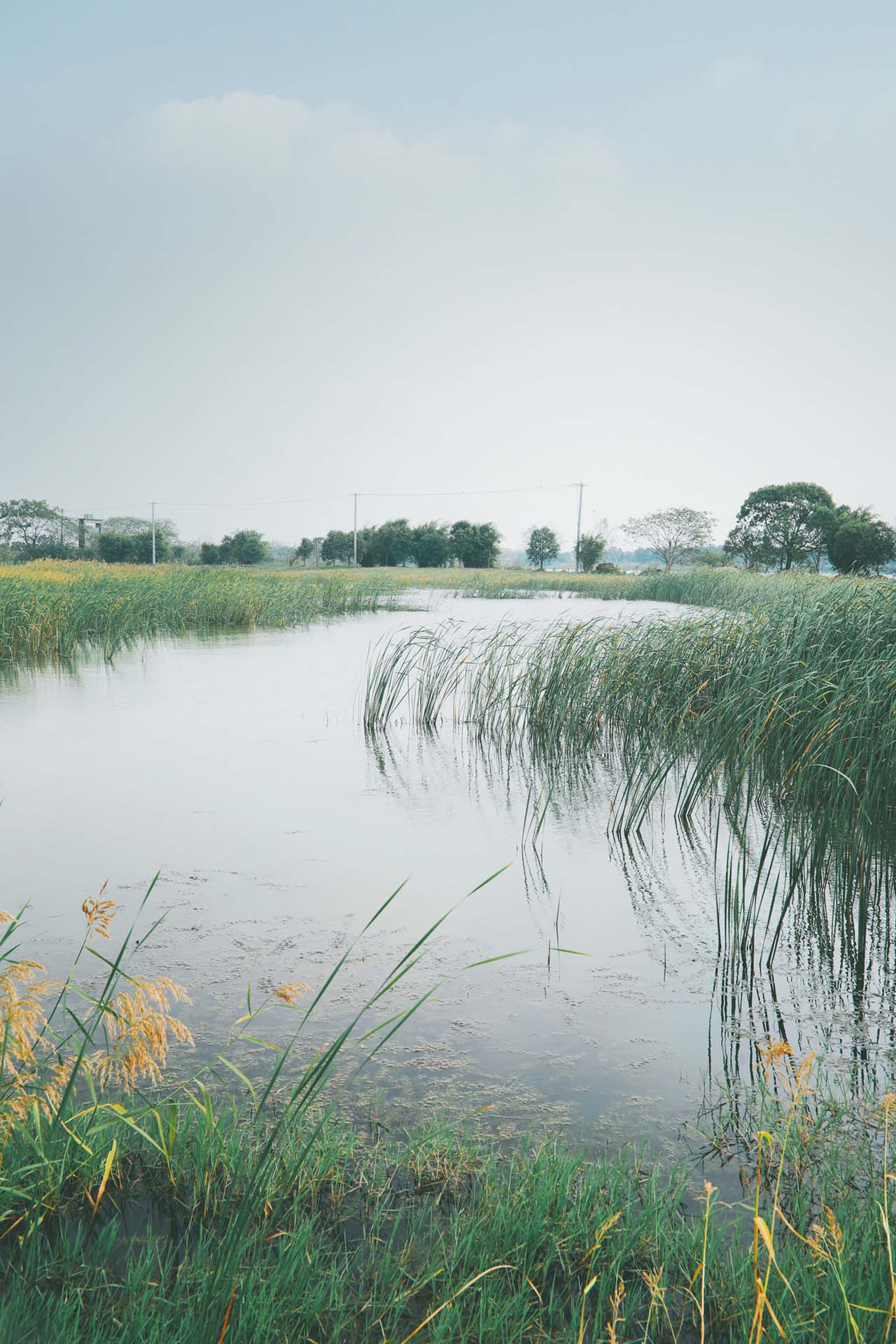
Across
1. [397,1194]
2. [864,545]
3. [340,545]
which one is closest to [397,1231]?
[397,1194]

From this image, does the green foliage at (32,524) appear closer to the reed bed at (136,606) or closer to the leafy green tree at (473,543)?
the leafy green tree at (473,543)

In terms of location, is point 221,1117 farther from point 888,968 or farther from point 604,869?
point 604,869

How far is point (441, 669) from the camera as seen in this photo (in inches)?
380

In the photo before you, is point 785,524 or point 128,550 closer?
point 785,524

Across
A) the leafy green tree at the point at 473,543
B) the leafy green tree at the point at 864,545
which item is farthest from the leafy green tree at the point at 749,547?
the leafy green tree at the point at 473,543

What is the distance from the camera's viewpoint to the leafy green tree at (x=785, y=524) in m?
45.5

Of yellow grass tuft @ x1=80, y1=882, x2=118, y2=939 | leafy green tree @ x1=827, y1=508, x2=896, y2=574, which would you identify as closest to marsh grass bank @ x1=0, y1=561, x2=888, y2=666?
yellow grass tuft @ x1=80, y1=882, x2=118, y2=939

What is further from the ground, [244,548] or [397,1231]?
[244,548]

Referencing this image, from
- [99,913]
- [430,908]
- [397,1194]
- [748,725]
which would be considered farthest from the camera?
[748,725]

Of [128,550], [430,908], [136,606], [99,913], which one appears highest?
[128,550]

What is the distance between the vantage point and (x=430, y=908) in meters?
4.22

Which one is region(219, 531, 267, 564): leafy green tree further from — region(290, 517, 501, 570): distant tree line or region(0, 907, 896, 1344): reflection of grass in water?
region(0, 907, 896, 1344): reflection of grass in water

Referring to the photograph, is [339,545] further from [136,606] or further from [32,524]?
[136,606]

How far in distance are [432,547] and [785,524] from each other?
74.5 feet
